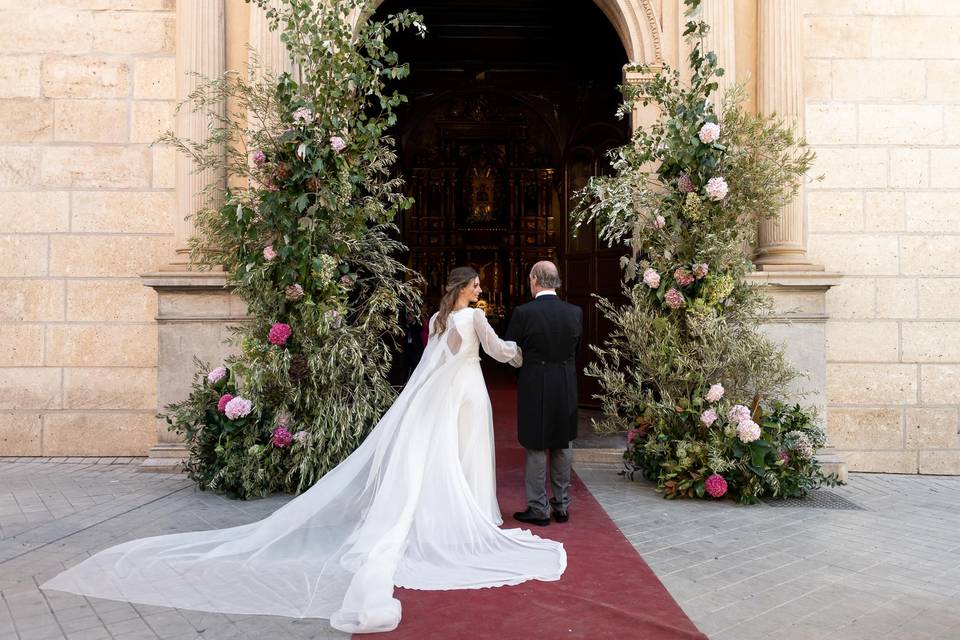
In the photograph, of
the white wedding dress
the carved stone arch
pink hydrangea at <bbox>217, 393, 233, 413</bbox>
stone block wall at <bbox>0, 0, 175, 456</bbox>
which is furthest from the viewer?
stone block wall at <bbox>0, 0, 175, 456</bbox>

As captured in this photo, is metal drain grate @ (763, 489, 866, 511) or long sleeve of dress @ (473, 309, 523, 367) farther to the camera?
metal drain grate @ (763, 489, 866, 511)

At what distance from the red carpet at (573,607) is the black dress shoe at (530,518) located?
445 mm

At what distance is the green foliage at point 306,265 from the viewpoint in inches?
222

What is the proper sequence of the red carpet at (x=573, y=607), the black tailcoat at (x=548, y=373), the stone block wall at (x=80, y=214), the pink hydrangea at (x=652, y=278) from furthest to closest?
the stone block wall at (x=80, y=214) → the pink hydrangea at (x=652, y=278) → the black tailcoat at (x=548, y=373) → the red carpet at (x=573, y=607)

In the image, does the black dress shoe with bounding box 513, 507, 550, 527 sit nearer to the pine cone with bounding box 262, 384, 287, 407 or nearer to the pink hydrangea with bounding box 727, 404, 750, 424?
the pink hydrangea with bounding box 727, 404, 750, 424

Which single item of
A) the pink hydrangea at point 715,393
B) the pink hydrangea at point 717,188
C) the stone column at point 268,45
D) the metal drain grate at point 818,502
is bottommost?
the metal drain grate at point 818,502

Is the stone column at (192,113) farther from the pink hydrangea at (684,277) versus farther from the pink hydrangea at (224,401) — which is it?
the pink hydrangea at (684,277)

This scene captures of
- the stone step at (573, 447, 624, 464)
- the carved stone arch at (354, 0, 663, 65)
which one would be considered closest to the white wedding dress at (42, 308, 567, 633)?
the stone step at (573, 447, 624, 464)

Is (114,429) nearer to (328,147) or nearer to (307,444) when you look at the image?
(307,444)

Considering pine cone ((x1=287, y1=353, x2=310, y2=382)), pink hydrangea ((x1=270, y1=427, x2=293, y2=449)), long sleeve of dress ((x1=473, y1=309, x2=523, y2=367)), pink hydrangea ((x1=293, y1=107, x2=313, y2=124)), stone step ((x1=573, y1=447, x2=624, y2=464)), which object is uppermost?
pink hydrangea ((x1=293, y1=107, x2=313, y2=124))

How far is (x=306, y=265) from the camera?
5.71m

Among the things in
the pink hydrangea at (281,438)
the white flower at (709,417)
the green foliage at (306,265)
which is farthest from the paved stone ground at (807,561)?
the pink hydrangea at (281,438)

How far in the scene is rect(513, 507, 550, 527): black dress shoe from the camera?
200 inches

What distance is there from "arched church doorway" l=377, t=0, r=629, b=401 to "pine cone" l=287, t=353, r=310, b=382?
5131mm
